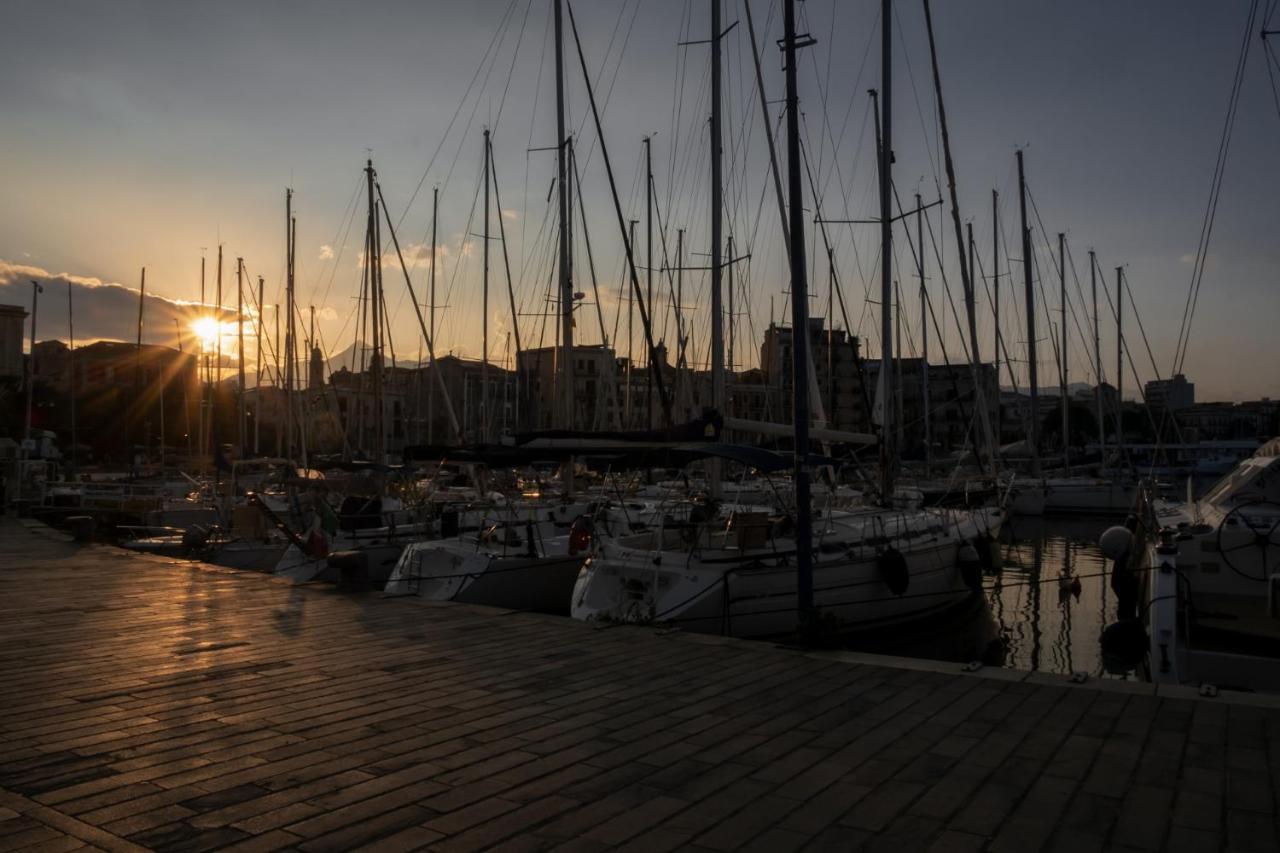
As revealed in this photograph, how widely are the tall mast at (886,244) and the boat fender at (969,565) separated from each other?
9.03ft

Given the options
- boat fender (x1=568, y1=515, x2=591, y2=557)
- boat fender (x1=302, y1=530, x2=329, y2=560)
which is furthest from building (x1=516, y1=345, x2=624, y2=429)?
boat fender (x1=302, y1=530, x2=329, y2=560)

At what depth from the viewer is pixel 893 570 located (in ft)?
52.1

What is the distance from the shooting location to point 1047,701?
6.98 m

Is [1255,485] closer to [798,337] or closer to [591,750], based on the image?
[798,337]

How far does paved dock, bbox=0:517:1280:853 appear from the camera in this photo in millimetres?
4562

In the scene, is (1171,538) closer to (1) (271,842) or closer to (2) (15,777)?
(1) (271,842)

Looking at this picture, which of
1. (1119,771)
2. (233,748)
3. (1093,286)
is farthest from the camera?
(1093,286)

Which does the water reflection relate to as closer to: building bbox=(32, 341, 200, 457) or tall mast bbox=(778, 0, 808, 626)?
tall mast bbox=(778, 0, 808, 626)

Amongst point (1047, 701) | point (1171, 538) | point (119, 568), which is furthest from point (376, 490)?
point (1047, 701)

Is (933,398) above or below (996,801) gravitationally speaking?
above

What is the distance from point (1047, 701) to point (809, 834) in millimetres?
3346

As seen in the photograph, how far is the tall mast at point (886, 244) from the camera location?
2159cm

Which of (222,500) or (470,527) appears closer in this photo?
(470,527)

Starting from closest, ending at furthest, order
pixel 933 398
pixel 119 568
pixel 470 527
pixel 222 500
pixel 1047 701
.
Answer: pixel 1047 701
pixel 119 568
pixel 470 527
pixel 222 500
pixel 933 398
